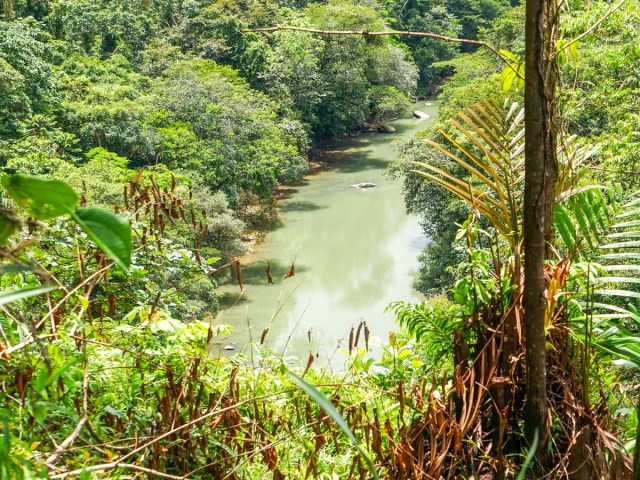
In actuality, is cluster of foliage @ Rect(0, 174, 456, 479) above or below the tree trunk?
below

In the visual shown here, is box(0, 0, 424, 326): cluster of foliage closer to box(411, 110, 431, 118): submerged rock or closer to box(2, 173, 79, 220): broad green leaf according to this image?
box(411, 110, 431, 118): submerged rock

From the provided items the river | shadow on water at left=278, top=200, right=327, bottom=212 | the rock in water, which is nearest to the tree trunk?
the river

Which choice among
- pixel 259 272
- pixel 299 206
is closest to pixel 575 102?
pixel 259 272

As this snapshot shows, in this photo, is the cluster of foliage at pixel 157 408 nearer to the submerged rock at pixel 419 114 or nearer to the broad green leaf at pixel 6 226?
the broad green leaf at pixel 6 226

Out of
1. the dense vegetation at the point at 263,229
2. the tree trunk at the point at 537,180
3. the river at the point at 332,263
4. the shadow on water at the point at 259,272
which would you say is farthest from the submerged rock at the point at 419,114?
the tree trunk at the point at 537,180

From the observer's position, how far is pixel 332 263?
11.9 metres

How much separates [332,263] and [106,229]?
1155 cm

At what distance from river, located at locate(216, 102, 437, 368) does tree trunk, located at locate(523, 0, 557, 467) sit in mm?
6775

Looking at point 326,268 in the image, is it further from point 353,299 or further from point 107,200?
point 107,200

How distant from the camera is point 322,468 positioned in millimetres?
1413

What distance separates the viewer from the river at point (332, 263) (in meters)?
9.67

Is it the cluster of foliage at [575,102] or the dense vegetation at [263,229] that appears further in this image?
the cluster of foliage at [575,102]

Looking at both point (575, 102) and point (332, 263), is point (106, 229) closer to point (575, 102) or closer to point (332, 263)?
point (575, 102)

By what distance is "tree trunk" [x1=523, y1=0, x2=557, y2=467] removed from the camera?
101cm
